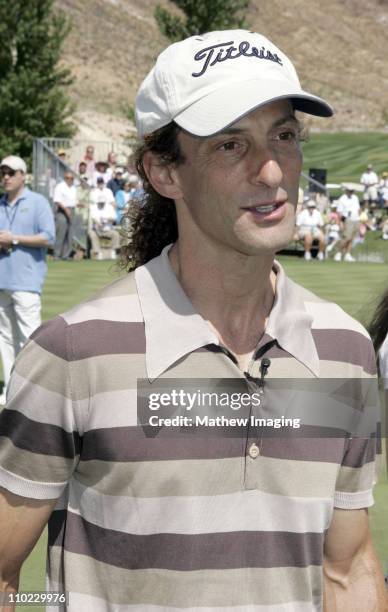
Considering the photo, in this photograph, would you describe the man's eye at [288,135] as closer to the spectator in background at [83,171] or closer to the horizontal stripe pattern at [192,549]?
the horizontal stripe pattern at [192,549]

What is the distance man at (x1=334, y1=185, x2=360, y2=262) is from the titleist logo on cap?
2794 centimetres

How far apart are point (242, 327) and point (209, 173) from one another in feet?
1.09

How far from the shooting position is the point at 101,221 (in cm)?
2809

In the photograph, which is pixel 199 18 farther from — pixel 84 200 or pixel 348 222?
pixel 84 200

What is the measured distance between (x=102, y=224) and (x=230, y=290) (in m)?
25.9

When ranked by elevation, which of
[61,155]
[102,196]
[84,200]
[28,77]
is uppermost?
[28,77]

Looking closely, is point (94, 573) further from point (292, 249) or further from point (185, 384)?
point (292, 249)

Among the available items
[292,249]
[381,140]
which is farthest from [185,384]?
[381,140]

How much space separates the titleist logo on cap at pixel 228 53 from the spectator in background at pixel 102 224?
25.7 meters

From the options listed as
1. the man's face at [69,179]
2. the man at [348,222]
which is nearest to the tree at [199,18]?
the man at [348,222]

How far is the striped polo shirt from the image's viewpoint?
221cm

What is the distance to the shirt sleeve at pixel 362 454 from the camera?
2.41 metres

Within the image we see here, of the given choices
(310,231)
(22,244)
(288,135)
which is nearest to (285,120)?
(288,135)

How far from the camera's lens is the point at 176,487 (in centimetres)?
221
